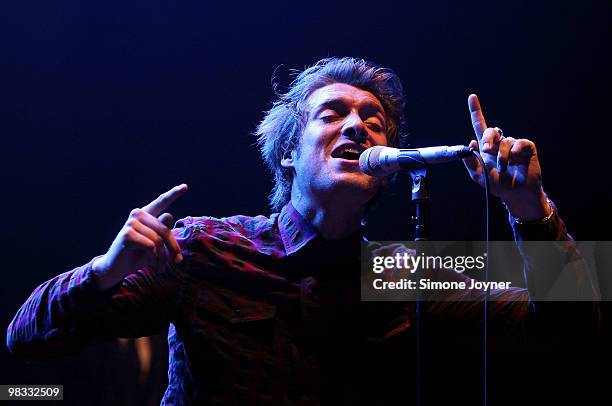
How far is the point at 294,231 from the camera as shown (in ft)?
7.39

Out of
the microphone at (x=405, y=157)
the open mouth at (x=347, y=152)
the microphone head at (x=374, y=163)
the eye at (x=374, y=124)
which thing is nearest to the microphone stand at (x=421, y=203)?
the microphone at (x=405, y=157)

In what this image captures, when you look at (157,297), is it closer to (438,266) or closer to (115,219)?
(438,266)

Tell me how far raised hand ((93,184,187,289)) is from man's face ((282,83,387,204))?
0.71 m

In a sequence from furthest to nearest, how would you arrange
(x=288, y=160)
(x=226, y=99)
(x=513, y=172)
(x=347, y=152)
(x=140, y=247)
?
1. (x=226, y=99)
2. (x=288, y=160)
3. (x=347, y=152)
4. (x=513, y=172)
5. (x=140, y=247)

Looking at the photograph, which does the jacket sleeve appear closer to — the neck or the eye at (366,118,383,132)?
the neck

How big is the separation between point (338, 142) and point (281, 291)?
0.56m

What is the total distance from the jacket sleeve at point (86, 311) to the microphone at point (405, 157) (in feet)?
2.16

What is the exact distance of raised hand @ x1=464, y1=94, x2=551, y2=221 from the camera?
1.73 meters

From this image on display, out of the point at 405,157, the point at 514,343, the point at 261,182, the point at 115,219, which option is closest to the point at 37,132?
the point at 115,219

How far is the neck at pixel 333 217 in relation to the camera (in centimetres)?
226

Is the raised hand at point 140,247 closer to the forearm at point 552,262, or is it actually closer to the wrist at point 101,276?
the wrist at point 101,276

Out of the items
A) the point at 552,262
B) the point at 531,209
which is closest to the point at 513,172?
the point at 531,209

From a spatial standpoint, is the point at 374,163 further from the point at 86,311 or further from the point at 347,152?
the point at 86,311

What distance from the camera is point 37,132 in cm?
316
